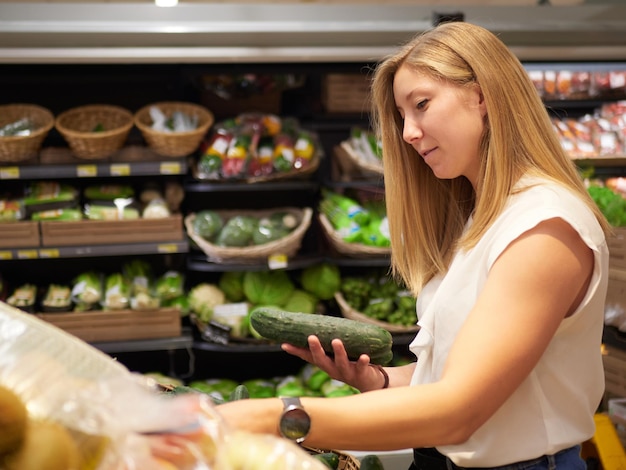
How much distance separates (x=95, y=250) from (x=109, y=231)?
0.13 metres

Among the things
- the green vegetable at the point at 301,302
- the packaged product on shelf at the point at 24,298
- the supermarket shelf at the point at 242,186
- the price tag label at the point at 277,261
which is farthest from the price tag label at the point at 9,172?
the green vegetable at the point at 301,302

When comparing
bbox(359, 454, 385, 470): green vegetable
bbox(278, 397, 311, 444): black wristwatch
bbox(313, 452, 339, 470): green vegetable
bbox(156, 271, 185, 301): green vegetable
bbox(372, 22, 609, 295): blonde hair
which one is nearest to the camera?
bbox(278, 397, 311, 444): black wristwatch

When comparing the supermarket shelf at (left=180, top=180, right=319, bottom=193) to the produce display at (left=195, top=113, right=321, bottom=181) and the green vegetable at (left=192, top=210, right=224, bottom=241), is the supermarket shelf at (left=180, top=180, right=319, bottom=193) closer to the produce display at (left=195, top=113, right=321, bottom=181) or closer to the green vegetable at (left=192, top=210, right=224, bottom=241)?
the produce display at (left=195, top=113, right=321, bottom=181)

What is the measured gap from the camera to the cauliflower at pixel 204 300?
13.1 feet

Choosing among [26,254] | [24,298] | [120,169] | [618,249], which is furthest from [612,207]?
[24,298]

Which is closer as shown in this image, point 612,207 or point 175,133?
point 612,207

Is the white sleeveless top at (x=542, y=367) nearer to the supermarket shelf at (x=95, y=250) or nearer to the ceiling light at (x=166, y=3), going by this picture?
the ceiling light at (x=166, y=3)

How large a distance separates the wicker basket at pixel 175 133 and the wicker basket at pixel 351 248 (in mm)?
837

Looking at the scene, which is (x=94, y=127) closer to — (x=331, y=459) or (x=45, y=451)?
(x=331, y=459)

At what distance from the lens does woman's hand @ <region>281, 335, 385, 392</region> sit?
160cm

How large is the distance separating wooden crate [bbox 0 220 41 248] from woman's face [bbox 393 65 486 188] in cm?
281

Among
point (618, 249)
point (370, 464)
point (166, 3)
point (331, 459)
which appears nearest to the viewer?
point (331, 459)

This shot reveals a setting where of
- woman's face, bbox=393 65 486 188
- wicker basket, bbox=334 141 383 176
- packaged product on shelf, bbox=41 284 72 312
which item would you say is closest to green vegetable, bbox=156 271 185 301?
packaged product on shelf, bbox=41 284 72 312

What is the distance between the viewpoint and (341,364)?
5.39 ft
